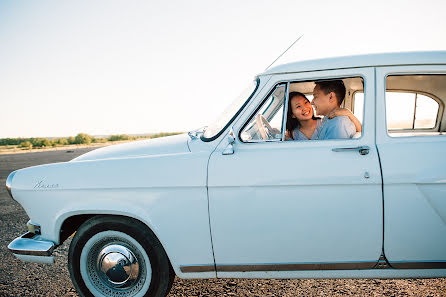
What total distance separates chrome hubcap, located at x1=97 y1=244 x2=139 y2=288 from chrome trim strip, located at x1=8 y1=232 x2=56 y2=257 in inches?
16.3

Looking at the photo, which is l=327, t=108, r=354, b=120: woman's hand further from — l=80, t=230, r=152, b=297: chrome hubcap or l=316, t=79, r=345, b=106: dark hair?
l=80, t=230, r=152, b=297: chrome hubcap

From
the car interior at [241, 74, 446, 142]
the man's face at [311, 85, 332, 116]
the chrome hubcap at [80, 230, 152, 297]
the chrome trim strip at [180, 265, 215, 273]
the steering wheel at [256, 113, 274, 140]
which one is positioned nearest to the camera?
the chrome trim strip at [180, 265, 215, 273]

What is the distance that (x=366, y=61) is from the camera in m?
2.21

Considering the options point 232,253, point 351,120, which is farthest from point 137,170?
point 351,120

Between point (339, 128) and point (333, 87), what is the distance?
15.8 inches

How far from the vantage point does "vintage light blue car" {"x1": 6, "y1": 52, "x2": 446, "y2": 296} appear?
2.03 metres

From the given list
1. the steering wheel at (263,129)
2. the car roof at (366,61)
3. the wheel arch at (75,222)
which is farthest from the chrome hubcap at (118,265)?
the car roof at (366,61)

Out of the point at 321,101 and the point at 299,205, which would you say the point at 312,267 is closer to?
the point at 299,205

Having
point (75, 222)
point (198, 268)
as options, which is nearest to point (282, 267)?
point (198, 268)

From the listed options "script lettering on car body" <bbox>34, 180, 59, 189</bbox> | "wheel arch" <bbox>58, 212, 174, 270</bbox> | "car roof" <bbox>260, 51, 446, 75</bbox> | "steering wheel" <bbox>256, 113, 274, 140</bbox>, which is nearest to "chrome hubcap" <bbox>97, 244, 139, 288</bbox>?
"wheel arch" <bbox>58, 212, 174, 270</bbox>

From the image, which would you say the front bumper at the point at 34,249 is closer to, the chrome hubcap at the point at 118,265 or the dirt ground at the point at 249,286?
the chrome hubcap at the point at 118,265

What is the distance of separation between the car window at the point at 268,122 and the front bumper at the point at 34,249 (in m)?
1.84

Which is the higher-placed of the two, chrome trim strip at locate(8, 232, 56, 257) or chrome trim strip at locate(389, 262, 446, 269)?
chrome trim strip at locate(8, 232, 56, 257)

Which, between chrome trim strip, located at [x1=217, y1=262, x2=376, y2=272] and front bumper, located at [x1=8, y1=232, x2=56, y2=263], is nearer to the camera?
chrome trim strip, located at [x1=217, y1=262, x2=376, y2=272]
